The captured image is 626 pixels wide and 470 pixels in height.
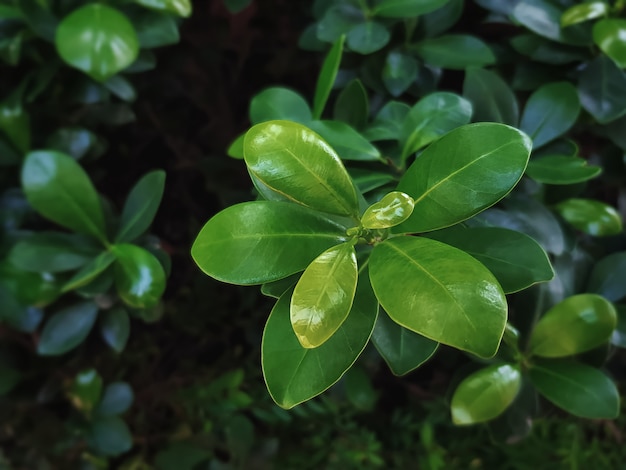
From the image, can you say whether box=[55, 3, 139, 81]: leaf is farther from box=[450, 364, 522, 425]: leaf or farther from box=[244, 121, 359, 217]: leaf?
box=[450, 364, 522, 425]: leaf

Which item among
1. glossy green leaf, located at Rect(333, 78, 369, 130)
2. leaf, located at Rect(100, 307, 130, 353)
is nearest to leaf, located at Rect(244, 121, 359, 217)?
glossy green leaf, located at Rect(333, 78, 369, 130)

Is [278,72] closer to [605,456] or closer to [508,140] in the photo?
[508,140]

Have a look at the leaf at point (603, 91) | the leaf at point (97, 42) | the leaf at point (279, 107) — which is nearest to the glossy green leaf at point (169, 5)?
the leaf at point (97, 42)

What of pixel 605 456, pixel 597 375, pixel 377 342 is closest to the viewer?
pixel 377 342

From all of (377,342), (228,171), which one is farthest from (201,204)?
(377,342)

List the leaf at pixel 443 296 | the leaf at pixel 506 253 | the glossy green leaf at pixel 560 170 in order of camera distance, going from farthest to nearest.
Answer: the glossy green leaf at pixel 560 170, the leaf at pixel 506 253, the leaf at pixel 443 296

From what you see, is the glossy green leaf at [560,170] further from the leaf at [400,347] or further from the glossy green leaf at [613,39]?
the leaf at [400,347]

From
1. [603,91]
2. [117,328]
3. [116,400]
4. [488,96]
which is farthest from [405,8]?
[116,400]
